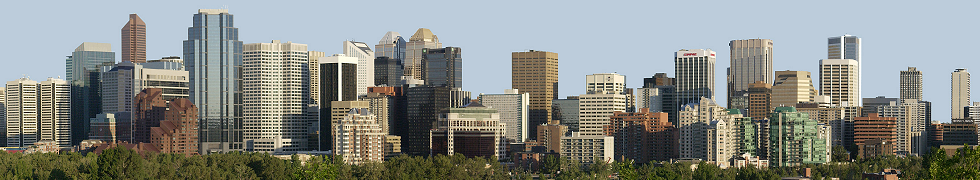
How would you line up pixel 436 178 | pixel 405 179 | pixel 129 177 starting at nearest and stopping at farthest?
pixel 129 177 → pixel 405 179 → pixel 436 178

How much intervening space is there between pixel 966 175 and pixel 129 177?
113957mm

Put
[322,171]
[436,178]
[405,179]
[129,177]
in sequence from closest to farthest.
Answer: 1. [322,171]
2. [129,177]
3. [405,179]
4. [436,178]

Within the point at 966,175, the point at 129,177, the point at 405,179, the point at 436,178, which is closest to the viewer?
→ the point at 966,175

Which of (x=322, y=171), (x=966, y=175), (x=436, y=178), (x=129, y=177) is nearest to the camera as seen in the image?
(x=966, y=175)

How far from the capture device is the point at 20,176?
562 feet

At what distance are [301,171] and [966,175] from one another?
89.9 metres

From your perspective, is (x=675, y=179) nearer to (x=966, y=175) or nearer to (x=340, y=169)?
(x=340, y=169)

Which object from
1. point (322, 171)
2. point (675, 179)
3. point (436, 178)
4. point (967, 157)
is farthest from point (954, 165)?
point (436, 178)

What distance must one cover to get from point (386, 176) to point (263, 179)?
769 inches

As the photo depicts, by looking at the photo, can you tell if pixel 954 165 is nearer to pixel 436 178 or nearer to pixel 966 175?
pixel 966 175

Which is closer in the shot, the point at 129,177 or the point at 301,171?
the point at 301,171

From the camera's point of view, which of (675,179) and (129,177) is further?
(675,179)

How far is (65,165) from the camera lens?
185 meters

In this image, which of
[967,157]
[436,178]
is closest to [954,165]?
[967,157]
